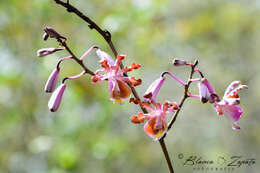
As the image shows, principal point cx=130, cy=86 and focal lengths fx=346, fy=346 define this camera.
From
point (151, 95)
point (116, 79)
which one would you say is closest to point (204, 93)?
point (151, 95)

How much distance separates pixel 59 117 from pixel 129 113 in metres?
3.14

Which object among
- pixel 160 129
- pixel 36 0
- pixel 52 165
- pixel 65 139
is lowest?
pixel 52 165

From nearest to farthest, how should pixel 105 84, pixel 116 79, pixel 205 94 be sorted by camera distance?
pixel 205 94 → pixel 116 79 → pixel 105 84

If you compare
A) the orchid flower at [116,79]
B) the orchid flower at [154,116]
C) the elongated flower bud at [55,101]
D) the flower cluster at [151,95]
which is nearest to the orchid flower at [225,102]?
the flower cluster at [151,95]

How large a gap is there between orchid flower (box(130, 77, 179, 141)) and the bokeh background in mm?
2562

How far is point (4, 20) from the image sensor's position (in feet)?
16.2

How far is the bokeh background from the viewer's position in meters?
4.35

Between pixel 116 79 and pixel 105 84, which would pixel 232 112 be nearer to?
pixel 116 79

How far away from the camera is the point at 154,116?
→ 157 centimetres

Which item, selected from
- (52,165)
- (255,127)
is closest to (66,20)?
(52,165)

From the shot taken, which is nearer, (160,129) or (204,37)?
(160,129)

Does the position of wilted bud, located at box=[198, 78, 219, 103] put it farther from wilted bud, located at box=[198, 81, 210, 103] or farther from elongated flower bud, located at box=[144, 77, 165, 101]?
elongated flower bud, located at box=[144, 77, 165, 101]

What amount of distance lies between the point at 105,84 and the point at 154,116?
367cm

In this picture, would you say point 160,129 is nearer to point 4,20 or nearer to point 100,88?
point 100,88
